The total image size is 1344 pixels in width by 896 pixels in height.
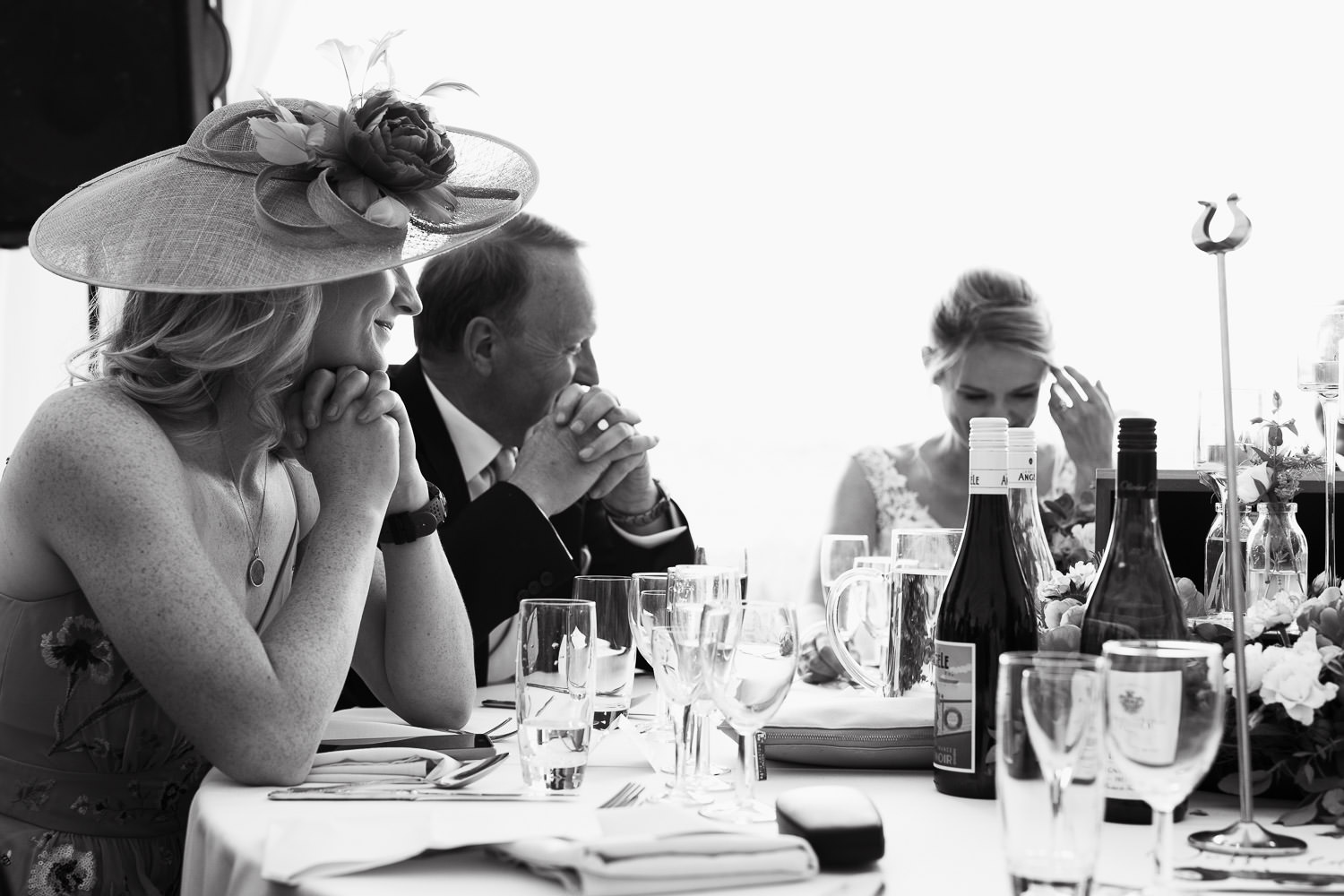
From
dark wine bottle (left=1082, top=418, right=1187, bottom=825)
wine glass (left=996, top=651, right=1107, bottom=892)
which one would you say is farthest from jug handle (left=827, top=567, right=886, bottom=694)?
wine glass (left=996, top=651, right=1107, bottom=892)

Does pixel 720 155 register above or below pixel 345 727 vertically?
above

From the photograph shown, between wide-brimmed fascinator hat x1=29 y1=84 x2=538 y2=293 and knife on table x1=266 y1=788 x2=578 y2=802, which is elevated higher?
wide-brimmed fascinator hat x1=29 y1=84 x2=538 y2=293

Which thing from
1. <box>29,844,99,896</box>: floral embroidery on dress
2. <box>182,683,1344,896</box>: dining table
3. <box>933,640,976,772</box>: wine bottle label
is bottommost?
<box>29,844,99,896</box>: floral embroidery on dress

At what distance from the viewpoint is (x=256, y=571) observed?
4.79ft

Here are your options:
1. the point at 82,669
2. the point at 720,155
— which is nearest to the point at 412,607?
the point at 82,669

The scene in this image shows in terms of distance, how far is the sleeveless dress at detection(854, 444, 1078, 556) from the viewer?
3.23m

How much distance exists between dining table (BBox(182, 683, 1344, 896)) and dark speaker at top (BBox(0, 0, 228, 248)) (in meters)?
1.83

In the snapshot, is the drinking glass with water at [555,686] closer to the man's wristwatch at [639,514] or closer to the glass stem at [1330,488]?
the glass stem at [1330,488]

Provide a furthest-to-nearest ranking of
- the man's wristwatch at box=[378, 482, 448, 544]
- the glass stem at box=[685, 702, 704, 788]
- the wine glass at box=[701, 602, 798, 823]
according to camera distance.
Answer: the man's wristwatch at box=[378, 482, 448, 544], the glass stem at box=[685, 702, 704, 788], the wine glass at box=[701, 602, 798, 823]

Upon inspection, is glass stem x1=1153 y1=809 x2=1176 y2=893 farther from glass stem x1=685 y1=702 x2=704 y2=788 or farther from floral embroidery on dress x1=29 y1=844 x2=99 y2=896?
floral embroidery on dress x1=29 y1=844 x2=99 y2=896

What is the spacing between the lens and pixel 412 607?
1567 millimetres

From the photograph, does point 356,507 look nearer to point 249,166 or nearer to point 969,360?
point 249,166

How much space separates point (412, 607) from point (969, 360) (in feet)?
5.83

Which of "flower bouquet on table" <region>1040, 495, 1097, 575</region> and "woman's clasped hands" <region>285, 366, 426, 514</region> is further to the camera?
"flower bouquet on table" <region>1040, 495, 1097, 575</region>
